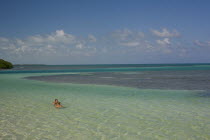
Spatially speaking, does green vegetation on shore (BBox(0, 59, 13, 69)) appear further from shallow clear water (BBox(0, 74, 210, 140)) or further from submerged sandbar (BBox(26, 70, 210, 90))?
shallow clear water (BBox(0, 74, 210, 140))

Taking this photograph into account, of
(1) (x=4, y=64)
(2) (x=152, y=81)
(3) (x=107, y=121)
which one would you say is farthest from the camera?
(1) (x=4, y=64)

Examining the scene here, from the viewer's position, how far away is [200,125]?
934cm

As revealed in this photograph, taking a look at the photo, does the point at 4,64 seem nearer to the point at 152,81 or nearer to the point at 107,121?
the point at 152,81

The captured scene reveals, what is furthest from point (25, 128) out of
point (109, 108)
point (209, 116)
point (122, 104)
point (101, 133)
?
point (209, 116)

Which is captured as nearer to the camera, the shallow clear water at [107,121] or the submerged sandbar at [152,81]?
the shallow clear water at [107,121]

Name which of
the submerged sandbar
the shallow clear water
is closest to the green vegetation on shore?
the submerged sandbar

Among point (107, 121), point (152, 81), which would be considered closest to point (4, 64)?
point (152, 81)

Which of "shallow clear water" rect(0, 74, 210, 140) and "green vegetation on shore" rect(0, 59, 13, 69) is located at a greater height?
"green vegetation on shore" rect(0, 59, 13, 69)

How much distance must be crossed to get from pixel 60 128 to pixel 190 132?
543 cm

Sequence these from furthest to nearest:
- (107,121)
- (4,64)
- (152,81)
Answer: (4,64) → (152,81) → (107,121)

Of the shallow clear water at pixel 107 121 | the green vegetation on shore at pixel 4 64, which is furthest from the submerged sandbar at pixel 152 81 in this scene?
the green vegetation on shore at pixel 4 64

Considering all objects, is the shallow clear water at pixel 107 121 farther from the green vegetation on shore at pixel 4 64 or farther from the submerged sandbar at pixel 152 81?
the green vegetation on shore at pixel 4 64

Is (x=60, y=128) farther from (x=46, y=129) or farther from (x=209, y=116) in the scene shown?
(x=209, y=116)

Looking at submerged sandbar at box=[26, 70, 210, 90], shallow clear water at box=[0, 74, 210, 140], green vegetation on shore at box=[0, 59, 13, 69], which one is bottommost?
shallow clear water at box=[0, 74, 210, 140]
